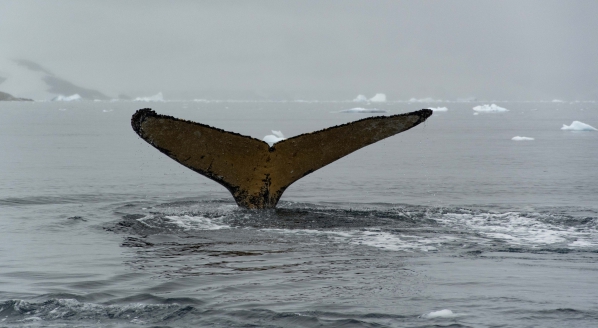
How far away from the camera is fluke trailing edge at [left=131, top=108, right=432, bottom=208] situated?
9992 millimetres

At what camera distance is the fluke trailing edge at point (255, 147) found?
999cm

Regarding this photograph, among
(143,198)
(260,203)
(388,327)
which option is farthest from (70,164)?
(388,327)

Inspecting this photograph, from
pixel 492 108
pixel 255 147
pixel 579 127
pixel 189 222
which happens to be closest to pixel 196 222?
pixel 189 222

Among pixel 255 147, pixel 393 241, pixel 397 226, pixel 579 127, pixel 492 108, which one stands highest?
pixel 492 108

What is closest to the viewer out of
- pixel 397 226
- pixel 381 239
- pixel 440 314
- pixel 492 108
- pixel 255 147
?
pixel 440 314

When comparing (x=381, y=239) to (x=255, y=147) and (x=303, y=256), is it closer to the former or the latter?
(x=303, y=256)

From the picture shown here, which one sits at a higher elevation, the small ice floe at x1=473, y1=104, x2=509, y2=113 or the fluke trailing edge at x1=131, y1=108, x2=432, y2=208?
the small ice floe at x1=473, y1=104, x2=509, y2=113

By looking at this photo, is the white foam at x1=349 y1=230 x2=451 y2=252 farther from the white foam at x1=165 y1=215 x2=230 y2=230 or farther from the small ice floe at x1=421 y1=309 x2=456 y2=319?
the small ice floe at x1=421 y1=309 x2=456 y2=319

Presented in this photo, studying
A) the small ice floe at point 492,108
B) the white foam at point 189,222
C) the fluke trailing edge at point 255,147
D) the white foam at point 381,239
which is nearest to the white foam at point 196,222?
the white foam at point 189,222

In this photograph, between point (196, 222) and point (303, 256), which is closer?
point (303, 256)

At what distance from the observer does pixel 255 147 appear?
411 inches

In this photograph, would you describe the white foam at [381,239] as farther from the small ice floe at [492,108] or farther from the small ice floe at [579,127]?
the small ice floe at [492,108]

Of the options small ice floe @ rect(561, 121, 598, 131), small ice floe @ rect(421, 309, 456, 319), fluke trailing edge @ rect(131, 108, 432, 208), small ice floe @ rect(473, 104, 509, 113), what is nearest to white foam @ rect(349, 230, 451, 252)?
fluke trailing edge @ rect(131, 108, 432, 208)

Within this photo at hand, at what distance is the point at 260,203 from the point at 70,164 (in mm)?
13304
